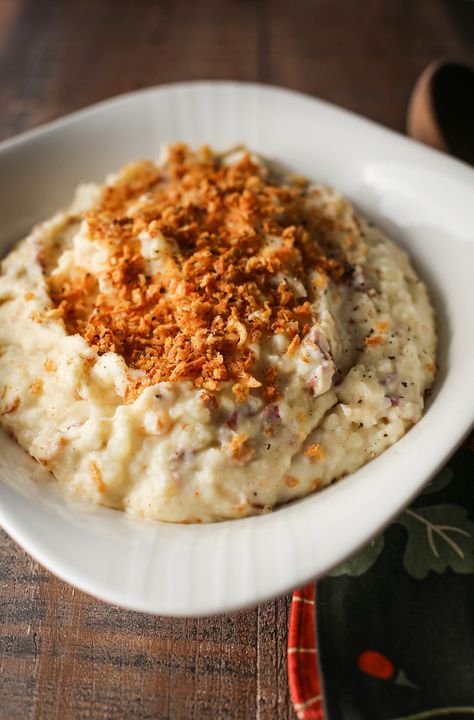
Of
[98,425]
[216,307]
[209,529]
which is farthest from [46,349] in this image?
[209,529]

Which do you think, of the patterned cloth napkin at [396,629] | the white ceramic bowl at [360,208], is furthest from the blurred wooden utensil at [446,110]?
the patterned cloth napkin at [396,629]

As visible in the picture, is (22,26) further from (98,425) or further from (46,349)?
(98,425)

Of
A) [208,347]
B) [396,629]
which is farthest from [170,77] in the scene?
[396,629]

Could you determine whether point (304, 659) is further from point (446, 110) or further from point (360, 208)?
point (446, 110)

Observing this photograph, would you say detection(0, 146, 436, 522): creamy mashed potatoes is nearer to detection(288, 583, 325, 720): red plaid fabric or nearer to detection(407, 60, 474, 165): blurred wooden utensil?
detection(288, 583, 325, 720): red plaid fabric

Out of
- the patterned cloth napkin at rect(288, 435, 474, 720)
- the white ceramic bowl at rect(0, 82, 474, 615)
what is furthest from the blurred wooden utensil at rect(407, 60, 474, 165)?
the patterned cloth napkin at rect(288, 435, 474, 720)

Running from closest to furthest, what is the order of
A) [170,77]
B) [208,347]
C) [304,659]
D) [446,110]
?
[304,659] < [208,347] < [446,110] < [170,77]
